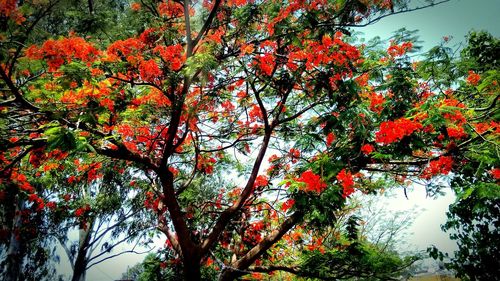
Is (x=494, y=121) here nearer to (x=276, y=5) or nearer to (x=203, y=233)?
(x=276, y=5)

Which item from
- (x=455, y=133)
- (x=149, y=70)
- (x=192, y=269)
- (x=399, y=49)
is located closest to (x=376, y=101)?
(x=399, y=49)

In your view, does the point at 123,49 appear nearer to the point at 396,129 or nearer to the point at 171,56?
the point at 171,56

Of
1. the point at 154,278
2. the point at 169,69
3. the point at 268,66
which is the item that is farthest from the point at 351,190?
the point at 154,278

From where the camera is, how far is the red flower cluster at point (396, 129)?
4.49 m

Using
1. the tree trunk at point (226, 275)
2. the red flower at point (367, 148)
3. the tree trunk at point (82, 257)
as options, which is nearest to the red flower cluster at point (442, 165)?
the red flower at point (367, 148)

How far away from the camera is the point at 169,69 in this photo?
642 cm

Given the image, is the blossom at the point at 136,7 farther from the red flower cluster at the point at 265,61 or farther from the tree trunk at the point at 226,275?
the tree trunk at the point at 226,275

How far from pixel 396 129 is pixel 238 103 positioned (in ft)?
14.5

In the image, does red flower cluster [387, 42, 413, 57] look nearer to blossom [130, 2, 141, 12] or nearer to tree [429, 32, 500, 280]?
tree [429, 32, 500, 280]

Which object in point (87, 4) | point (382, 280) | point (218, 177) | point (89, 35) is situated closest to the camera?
point (382, 280)

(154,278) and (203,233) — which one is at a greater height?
(203,233)

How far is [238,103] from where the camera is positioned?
26.6 ft

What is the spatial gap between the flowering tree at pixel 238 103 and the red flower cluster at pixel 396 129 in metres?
0.02

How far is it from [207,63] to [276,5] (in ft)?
6.94
